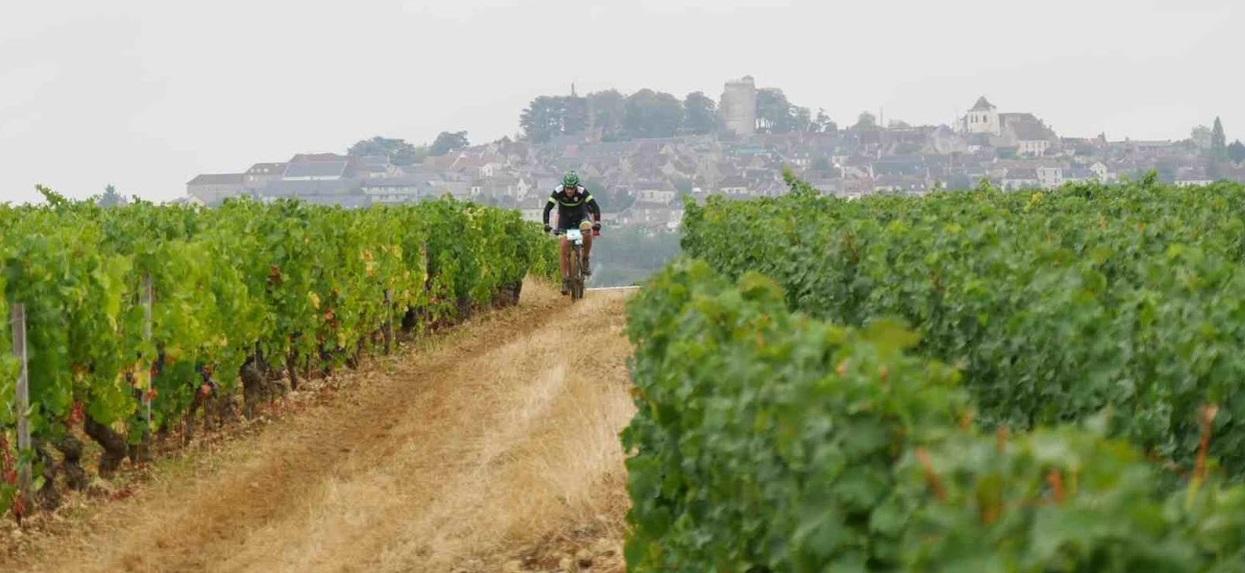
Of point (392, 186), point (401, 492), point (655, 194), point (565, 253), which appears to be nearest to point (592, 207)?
point (565, 253)

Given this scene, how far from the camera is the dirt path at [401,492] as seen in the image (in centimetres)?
1020

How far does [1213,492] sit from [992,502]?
1.60 feet

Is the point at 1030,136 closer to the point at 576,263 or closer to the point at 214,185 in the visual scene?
the point at 214,185

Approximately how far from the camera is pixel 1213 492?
359 centimetres

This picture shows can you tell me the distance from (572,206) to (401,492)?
13.4 m

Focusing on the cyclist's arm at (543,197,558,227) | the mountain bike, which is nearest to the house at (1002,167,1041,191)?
the mountain bike

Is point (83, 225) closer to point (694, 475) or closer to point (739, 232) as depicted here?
point (739, 232)

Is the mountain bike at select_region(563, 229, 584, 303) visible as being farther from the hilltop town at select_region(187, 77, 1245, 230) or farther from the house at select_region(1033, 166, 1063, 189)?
the house at select_region(1033, 166, 1063, 189)

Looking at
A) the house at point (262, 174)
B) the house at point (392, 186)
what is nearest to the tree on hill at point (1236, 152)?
the house at point (392, 186)

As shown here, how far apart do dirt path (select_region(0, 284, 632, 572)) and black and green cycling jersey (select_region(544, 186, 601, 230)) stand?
7.76 metres

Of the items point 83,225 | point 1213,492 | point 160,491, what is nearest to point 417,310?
point 83,225

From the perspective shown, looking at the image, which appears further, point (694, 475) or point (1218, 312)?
point (1218, 312)

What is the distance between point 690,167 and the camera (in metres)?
175

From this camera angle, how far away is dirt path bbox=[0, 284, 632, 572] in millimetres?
10203
